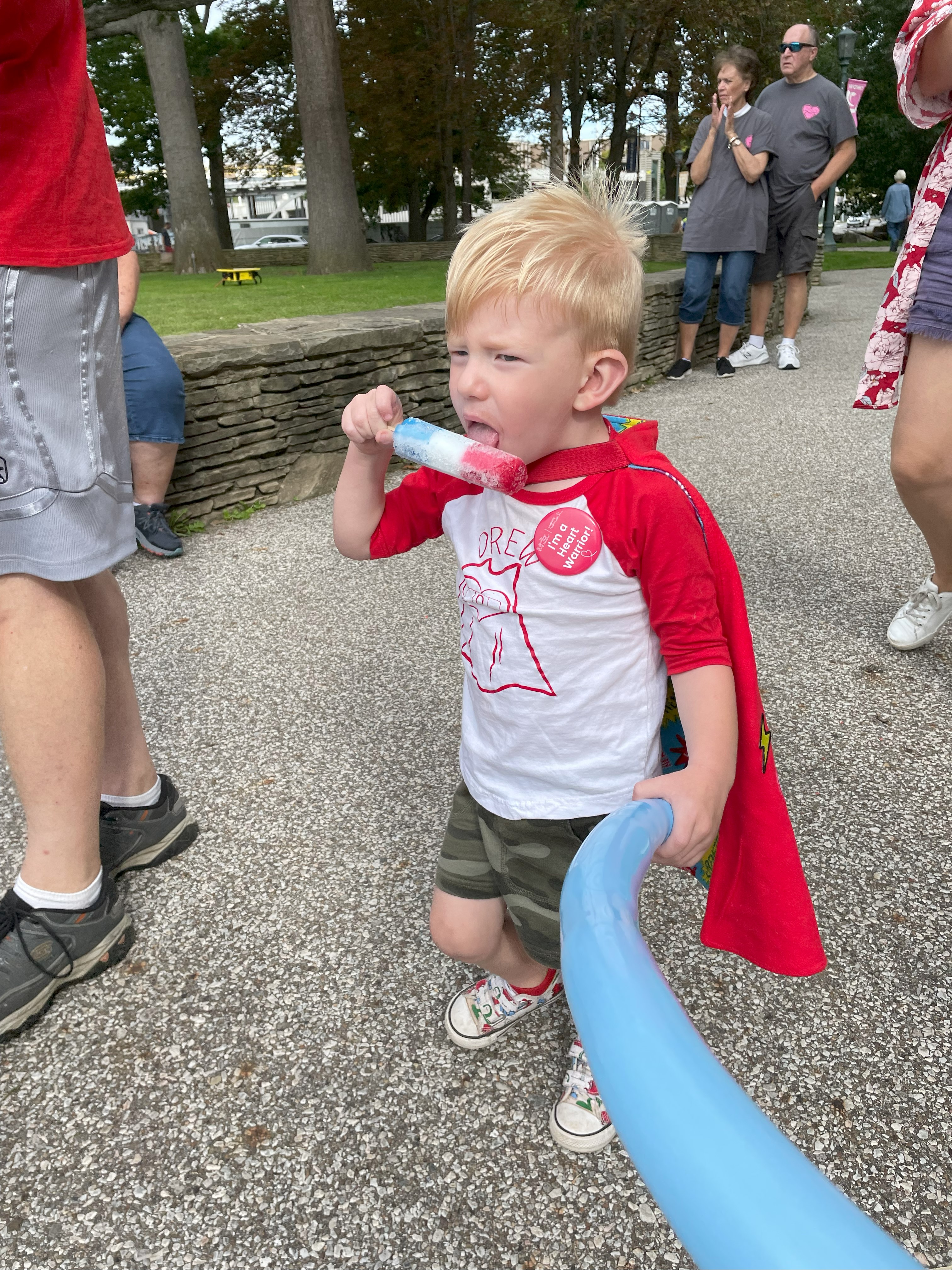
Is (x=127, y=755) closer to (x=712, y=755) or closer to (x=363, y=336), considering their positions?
(x=712, y=755)

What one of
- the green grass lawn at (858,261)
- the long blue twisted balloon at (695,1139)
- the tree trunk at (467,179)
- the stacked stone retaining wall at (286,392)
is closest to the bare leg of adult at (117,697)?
the long blue twisted balloon at (695,1139)

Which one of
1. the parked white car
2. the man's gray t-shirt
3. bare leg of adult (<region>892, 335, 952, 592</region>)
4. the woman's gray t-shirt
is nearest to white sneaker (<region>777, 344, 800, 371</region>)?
the woman's gray t-shirt

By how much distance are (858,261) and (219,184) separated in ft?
60.2

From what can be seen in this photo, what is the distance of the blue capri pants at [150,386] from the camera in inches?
157

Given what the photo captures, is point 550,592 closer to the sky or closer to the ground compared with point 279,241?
closer to the sky

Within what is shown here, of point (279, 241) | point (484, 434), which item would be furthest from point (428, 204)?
point (484, 434)

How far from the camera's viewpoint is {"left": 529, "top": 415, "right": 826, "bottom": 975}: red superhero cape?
1360 mm

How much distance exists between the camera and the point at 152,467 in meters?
4.16

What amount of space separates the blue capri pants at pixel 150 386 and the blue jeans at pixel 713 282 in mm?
4784

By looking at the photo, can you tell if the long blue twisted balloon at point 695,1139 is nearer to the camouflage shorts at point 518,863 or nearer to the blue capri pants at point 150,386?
the camouflage shorts at point 518,863

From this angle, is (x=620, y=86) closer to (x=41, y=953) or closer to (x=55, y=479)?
(x=55, y=479)

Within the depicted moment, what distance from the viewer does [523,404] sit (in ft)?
4.24

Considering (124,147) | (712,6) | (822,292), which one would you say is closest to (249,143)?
(124,147)

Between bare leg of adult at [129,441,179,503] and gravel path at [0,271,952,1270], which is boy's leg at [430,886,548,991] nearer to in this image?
gravel path at [0,271,952,1270]
